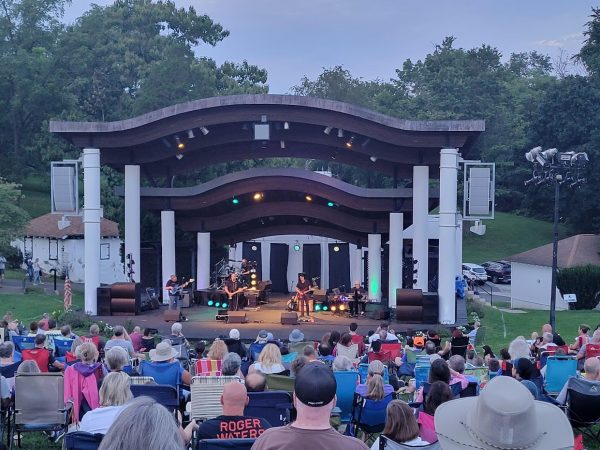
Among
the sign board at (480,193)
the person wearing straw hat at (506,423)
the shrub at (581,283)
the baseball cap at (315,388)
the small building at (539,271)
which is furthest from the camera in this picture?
the small building at (539,271)

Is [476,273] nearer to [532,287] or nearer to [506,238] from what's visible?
[532,287]

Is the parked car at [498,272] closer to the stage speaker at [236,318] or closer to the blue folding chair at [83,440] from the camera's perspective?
the stage speaker at [236,318]

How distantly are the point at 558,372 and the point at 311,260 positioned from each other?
23.8 metres

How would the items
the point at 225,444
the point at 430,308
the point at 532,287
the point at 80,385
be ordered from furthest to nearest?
the point at 532,287
the point at 430,308
the point at 80,385
the point at 225,444

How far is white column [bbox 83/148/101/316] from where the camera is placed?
79.3 feet

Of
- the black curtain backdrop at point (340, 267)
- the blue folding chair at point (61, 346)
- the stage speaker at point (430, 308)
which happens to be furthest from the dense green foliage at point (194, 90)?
the blue folding chair at point (61, 346)

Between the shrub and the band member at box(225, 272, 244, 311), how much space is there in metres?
13.5

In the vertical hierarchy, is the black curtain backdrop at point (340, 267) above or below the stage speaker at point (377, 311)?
above

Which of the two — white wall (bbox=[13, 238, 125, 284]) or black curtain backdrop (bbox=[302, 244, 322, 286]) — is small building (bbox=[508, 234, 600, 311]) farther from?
white wall (bbox=[13, 238, 125, 284])

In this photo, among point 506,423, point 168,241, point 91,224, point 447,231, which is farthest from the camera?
point 168,241

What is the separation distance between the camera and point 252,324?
932 inches

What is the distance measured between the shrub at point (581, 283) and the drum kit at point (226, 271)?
40.0ft

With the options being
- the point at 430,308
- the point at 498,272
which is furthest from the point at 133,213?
the point at 498,272

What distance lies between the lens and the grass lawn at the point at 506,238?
2227 inches
